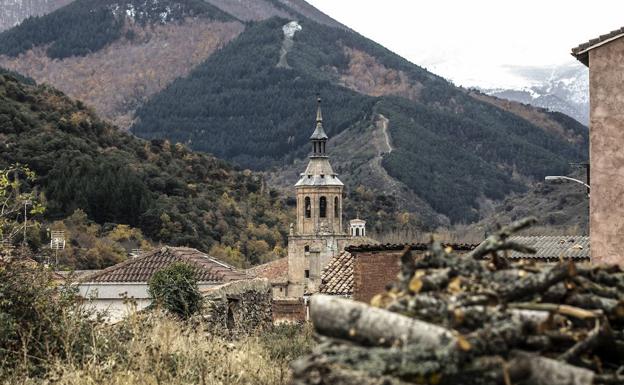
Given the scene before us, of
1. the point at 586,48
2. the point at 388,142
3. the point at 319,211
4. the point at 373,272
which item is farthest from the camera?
the point at 388,142

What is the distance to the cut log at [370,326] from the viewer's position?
3.92 metres

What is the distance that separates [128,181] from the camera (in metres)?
84.5

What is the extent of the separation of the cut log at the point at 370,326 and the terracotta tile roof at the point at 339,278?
2485 centimetres

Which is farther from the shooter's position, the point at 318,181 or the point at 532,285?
the point at 318,181

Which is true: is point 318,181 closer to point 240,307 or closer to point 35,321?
point 240,307

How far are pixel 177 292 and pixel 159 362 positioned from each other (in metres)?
9.46

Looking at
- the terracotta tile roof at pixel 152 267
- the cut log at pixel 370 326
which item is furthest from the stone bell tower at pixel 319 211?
the cut log at pixel 370 326

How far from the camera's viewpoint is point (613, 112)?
16.5 metres

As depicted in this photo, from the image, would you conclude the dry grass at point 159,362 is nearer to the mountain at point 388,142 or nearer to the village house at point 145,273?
the village house at point 145,273

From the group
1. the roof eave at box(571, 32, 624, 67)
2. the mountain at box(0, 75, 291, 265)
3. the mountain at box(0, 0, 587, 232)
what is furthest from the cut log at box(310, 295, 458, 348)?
the mountain at box(0, 0, 587, 232)

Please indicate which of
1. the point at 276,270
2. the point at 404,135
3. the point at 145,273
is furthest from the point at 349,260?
the point at 404,135

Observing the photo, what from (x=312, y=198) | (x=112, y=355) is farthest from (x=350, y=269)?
(x=312, y=198)

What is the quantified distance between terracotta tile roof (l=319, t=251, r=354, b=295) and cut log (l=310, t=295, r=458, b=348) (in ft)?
81.5

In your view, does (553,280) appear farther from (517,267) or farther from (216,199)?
(216,199)
